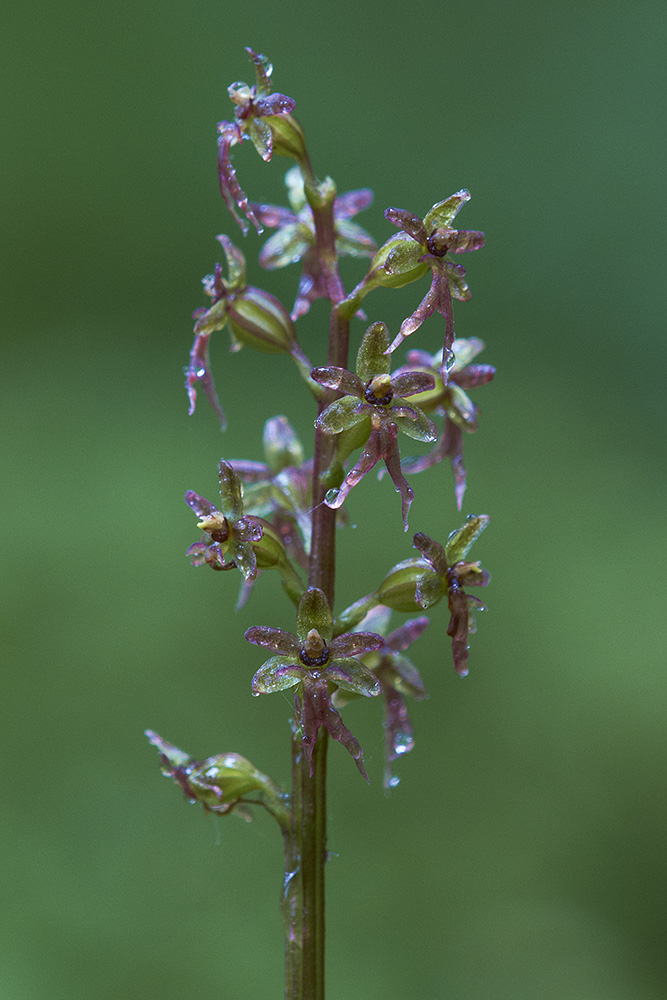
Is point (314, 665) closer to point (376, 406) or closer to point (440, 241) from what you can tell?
point (376, 406)

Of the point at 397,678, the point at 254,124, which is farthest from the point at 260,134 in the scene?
the point at 397,678

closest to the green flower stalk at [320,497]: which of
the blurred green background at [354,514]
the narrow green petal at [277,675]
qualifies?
the narrow green petal at [277,675]

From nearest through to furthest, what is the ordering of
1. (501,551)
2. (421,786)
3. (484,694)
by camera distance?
(421,786)
(484,694)
(501,551)

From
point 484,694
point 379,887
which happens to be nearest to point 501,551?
point 484,694

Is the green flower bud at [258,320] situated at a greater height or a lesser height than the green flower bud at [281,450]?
greater

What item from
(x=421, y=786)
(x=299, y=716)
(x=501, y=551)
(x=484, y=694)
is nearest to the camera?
(x=299, y=716)

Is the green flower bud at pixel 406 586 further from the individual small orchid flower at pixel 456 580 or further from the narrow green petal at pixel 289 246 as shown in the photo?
the narrow green petal at pixel 289 246

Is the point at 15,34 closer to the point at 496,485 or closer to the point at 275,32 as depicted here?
the point at 275,32
